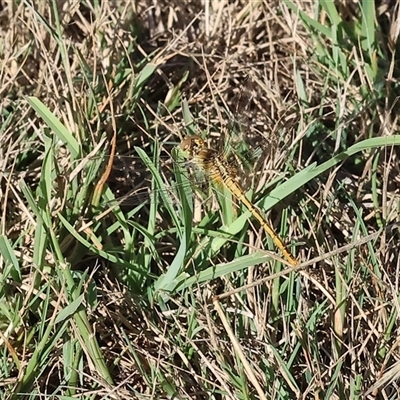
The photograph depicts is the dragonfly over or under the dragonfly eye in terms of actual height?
under

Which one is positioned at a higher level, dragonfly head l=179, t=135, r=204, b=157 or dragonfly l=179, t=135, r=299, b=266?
dragonfly head l=179, t=135, r=204, b=157

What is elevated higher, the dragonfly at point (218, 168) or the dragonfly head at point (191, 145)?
the dragonfly head at point (191, 145)

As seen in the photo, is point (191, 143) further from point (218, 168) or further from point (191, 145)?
point (218, 168)

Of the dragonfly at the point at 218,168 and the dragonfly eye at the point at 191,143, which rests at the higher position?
the dragonfly eye at the point at 191,143

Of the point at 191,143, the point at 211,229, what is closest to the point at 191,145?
the point at 191,143

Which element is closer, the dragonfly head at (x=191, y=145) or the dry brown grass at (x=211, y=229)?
the dry brown grass at (x=211, y=229)

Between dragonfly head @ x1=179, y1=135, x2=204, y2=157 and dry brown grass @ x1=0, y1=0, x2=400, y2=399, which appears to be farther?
dragonfly head @ x1=179, y1=135, x2=204, y2=157

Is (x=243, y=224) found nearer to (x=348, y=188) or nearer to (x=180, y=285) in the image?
(x=180, y=285)

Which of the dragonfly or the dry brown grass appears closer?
the dry brown grass
